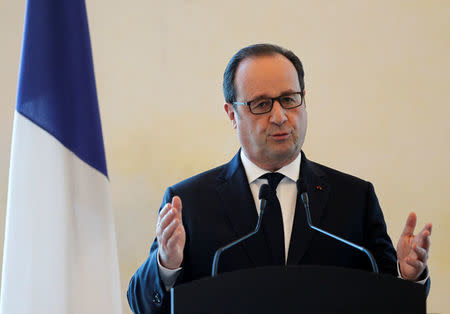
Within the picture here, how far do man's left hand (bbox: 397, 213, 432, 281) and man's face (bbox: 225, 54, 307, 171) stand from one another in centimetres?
61

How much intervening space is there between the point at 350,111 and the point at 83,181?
1.52 meters

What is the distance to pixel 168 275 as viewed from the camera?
1828 millimetres

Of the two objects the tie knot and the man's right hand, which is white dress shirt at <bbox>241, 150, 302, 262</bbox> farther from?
the man's right hand

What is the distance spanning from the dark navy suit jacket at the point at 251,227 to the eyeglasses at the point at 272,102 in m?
0.24

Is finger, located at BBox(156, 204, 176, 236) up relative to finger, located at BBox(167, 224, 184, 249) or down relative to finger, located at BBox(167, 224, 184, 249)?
up

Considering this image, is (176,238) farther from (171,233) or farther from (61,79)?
(61,79)

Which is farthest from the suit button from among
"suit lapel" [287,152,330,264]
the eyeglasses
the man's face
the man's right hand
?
the eyeglasses

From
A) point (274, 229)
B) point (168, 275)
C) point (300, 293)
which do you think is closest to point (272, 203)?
point (274, 229)

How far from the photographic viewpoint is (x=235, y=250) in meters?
2.04

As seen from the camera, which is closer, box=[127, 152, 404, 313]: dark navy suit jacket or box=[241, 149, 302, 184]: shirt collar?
box=[127, 152, 404, 313]: dark navy suit jacket

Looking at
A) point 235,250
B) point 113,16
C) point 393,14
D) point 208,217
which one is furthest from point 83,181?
point 393,14

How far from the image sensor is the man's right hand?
65.4 inches

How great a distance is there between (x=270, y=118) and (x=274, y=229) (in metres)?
0.43

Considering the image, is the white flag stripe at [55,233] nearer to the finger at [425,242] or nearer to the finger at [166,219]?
the finger at [166,219]
